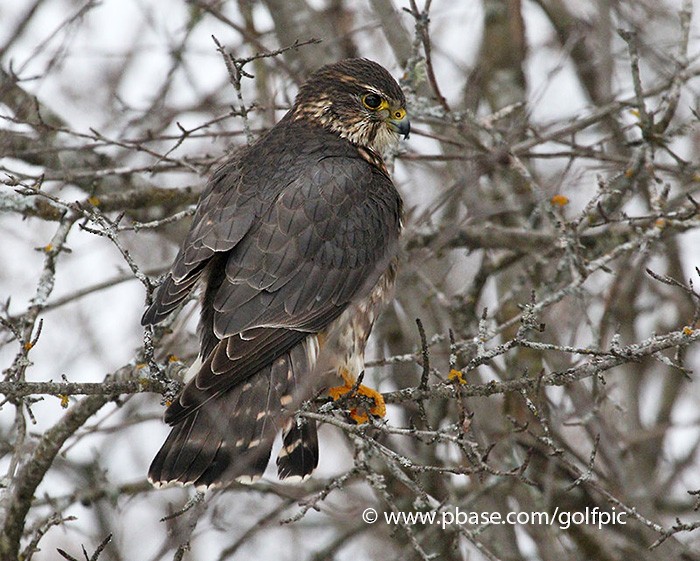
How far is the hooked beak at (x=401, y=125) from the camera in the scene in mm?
4844

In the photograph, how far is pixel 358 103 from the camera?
503cm

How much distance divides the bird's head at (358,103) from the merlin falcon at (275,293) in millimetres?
137

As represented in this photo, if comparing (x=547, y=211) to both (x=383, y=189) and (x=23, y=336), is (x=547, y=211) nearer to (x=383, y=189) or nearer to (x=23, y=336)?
(x=383, y=189)

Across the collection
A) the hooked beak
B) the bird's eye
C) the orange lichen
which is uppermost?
the bird's eye

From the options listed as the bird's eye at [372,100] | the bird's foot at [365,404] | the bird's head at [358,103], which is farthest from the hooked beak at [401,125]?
the bird's foot at [365,404]

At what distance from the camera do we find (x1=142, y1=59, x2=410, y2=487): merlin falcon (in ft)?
12.1

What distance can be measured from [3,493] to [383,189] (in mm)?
2053

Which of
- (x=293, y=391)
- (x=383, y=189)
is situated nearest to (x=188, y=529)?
(x=293, y=391)

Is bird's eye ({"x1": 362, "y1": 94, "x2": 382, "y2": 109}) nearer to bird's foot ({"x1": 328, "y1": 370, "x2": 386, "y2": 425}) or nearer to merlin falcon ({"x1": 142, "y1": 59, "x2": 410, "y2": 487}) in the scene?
merlin falcon ({"x1": 142, "y1": 59, "x2": 410, "y2": 487})

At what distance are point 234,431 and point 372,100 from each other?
6.47 feet

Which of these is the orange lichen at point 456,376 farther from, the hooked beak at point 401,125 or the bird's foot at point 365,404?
the hooked beak at point 401,125

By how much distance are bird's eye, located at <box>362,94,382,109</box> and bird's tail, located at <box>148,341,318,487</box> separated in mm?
1562

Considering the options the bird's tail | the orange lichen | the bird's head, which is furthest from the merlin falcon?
the orange lichen

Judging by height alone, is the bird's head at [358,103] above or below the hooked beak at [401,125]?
above
